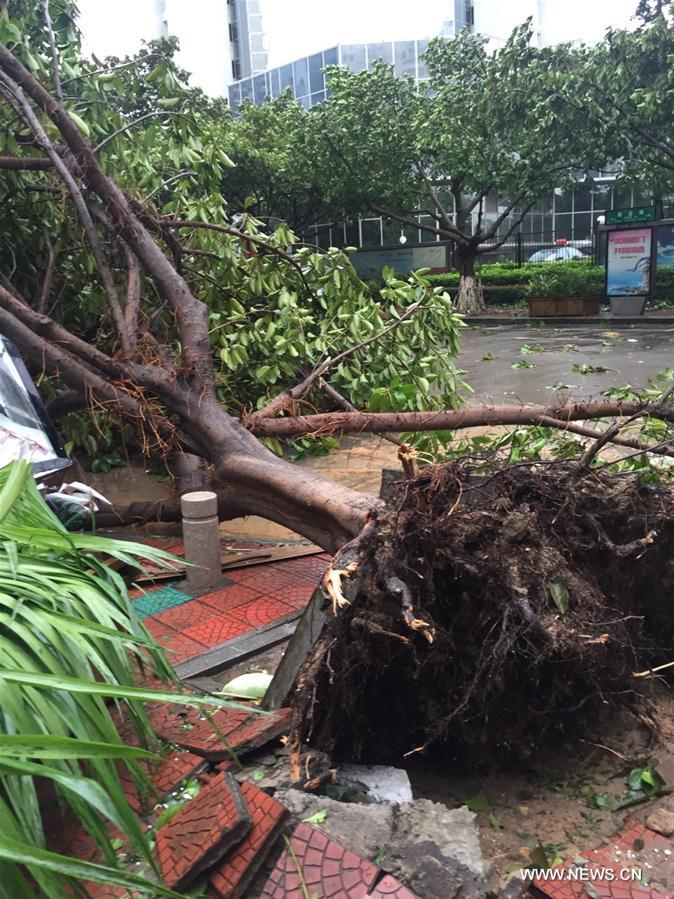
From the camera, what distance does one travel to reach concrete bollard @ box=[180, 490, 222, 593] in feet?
13.2

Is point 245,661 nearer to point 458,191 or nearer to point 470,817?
point 470,817

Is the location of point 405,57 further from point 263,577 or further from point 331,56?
A: point 263,577

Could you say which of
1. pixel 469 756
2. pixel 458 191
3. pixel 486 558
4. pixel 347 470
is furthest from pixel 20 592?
pixel 458 191

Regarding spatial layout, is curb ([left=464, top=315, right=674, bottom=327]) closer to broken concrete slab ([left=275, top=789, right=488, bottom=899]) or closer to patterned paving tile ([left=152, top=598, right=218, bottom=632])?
patterned paving tile ([left=152, top=598, right=218, bottom=632])

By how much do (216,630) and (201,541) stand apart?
0.66m

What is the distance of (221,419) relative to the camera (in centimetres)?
427

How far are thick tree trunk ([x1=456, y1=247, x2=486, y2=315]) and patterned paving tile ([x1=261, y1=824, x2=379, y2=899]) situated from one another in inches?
843

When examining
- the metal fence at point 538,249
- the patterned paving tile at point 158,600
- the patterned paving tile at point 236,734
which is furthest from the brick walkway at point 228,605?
the metal fence at point 538,249

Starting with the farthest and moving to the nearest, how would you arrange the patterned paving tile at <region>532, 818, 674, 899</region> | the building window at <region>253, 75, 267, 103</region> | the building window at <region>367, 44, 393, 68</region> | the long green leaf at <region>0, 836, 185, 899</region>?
the building window at <region>253, 75, 267, 103</region>, the building window at <region>367, 44, 393, 68</region>, the patterned paving tile at <region>532, 818, 674, 899</region>, the long green leaf at <region>0, 836, 185, 899</region>

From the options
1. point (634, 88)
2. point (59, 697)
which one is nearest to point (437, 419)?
point (59, 697)

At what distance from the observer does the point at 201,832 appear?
183 cm

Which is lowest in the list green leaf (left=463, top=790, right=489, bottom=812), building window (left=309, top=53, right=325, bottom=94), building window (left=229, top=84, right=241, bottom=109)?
green leaf (left=463, top=790, right=489, bottom=812)

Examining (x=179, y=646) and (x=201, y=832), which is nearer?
(x=201, y=832)

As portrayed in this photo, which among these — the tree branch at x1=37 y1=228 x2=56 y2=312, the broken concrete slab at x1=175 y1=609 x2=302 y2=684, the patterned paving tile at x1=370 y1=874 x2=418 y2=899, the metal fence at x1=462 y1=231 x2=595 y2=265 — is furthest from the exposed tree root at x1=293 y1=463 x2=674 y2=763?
the metal fence at x1=462 y1=231 x2=595 y2=265
